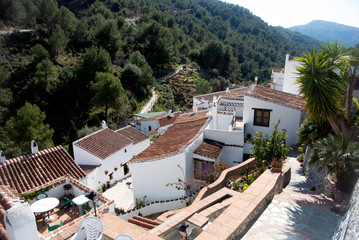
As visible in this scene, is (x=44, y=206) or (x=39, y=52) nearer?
(x=44, y=206)

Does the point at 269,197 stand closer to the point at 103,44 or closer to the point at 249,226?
the point at 249,226

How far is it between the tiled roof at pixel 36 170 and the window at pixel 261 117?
11.1m

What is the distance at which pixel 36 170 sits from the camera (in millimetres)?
11875

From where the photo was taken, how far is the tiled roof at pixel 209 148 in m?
12.3

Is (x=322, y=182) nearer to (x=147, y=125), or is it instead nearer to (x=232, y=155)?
(x=232, y=155)

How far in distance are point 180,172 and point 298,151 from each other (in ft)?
25.3

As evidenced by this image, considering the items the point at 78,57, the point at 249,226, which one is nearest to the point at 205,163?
the point at 249,226

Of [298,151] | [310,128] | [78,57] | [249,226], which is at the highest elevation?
[78,57]

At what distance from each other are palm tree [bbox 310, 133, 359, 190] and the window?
6768mm

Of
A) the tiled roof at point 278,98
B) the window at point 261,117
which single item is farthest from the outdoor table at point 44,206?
the tiled roof at point 278,98

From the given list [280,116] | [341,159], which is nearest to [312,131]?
[280,116]

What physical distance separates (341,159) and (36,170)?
13.3 m

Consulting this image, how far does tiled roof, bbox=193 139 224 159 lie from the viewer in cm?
1226

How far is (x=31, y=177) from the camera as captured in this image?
11375 millimetres
